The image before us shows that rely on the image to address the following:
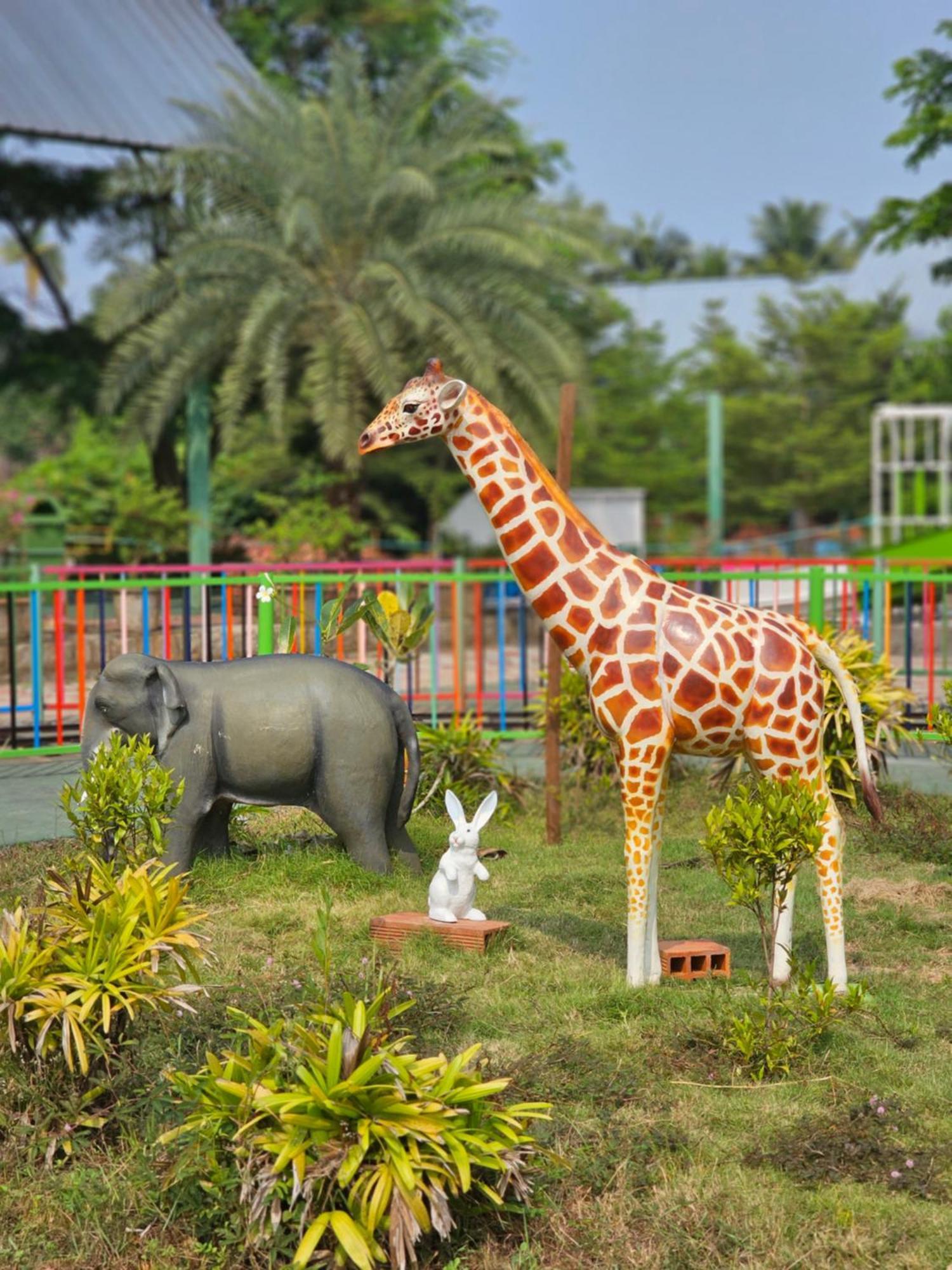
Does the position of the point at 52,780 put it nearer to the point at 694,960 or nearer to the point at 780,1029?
the point at 694,960

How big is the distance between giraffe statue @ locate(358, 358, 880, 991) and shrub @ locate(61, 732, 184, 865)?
1.53 metres

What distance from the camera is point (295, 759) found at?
670cm

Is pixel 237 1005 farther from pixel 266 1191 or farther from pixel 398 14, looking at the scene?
pixel 398 14

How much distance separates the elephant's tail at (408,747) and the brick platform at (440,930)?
3.08 feet

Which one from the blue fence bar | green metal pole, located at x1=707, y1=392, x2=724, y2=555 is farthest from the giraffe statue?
green metal pole, located at x1=707, y1=392, x2=724, y2=555

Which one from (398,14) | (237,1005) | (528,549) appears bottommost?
(237,1005)

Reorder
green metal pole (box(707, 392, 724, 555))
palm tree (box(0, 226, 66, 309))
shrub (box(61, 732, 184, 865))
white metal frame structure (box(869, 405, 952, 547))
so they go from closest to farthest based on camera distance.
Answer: shrub (box(61, 732, 184, 865)) < palm tree (box(0, 226, 66, 309)) < white metal frame structure (box(869, 405, 952, 547)) < green metal pole (box(707, 392, 724, 555))

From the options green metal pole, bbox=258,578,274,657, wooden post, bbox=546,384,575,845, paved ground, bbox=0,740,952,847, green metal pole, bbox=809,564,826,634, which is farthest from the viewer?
green metal pole, bbox=809,564,826,634

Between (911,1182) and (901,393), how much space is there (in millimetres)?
32429

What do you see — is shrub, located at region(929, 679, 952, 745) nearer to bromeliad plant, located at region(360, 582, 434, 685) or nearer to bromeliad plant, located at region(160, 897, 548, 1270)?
Result: bromeliad plant, located at region(360, 582, 434, 685)

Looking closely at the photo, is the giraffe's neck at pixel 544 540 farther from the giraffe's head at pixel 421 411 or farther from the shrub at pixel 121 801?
the shrub at pixel 121 801

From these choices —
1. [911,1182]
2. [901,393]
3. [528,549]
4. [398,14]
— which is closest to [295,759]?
[528,549]

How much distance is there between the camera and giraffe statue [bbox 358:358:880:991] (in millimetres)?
5629

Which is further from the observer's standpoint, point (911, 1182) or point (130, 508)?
Result: point (130, 508)
